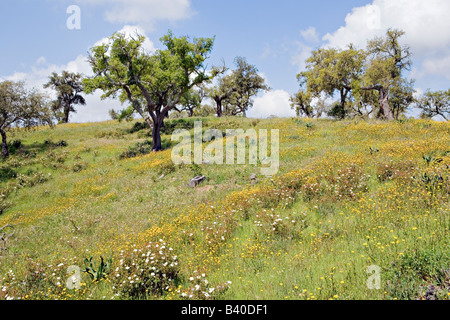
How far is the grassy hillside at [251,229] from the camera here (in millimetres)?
5211

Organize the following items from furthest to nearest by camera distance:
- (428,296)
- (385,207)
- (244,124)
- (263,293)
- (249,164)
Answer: (244,124), (249,164), (385,207), (263,293), (428,296)

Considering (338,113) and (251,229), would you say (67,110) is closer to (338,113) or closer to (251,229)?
(338,113)

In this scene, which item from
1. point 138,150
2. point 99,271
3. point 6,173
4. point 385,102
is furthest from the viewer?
point 385,102

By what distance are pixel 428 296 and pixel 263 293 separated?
2721 mm

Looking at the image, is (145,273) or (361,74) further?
(361,74)

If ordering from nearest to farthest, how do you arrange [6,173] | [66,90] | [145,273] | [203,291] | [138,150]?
[203,291], [145,273], [6,173], [138,150], [66,90]

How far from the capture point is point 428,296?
13.1ft

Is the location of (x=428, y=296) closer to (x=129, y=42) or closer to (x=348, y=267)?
(x=348, y=267)

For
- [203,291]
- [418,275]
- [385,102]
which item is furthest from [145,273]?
[385,102]

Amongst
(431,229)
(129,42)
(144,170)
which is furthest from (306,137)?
(129,42)

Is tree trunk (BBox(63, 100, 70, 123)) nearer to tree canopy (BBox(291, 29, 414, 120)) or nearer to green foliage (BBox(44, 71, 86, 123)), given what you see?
green foliage (BBox(44, 71, 86, 123))

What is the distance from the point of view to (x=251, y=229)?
8.10 metres

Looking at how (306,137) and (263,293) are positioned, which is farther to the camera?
(306,137)

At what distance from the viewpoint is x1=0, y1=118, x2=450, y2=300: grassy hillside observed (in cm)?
521
